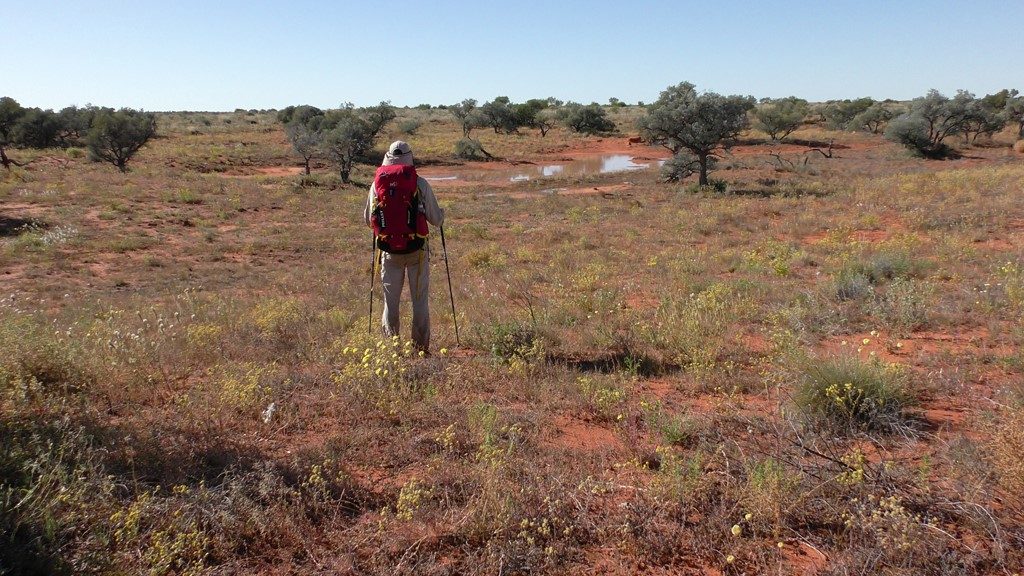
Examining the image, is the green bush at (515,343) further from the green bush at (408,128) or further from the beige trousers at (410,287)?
the green bush at (408,128)

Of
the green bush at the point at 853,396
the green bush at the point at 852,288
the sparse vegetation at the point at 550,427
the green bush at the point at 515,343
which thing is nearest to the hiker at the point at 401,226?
the sparse vegetation at the point at 550,427

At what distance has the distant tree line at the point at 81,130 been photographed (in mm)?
27562

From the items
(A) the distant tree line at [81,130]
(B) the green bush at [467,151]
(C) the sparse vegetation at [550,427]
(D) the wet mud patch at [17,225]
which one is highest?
(A) the distant tree line at [81,130]

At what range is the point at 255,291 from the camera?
10.1 meters

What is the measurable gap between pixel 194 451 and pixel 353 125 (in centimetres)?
2741

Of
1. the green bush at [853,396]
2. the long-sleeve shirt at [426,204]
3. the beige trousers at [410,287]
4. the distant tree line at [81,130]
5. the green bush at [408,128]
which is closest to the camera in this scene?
the green bush at [853,396]

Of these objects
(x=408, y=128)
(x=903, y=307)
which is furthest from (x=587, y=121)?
(x=903, y=307)

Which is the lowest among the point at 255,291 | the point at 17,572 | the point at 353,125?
the point at 255,291

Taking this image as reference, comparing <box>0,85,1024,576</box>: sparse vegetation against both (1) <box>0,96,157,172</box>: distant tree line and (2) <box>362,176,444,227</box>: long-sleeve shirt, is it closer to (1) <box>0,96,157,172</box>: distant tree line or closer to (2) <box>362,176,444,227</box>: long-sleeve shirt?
(2) <box>362,176,444,227</box>: long-sleeve shirt

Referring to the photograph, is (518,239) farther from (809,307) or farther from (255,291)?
(809,307)

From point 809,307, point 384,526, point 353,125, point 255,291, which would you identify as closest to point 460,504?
point 384,526

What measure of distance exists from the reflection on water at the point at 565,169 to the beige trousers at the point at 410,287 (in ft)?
83.0

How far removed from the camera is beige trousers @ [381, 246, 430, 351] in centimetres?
513

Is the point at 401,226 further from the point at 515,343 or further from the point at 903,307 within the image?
the point at 903,307
